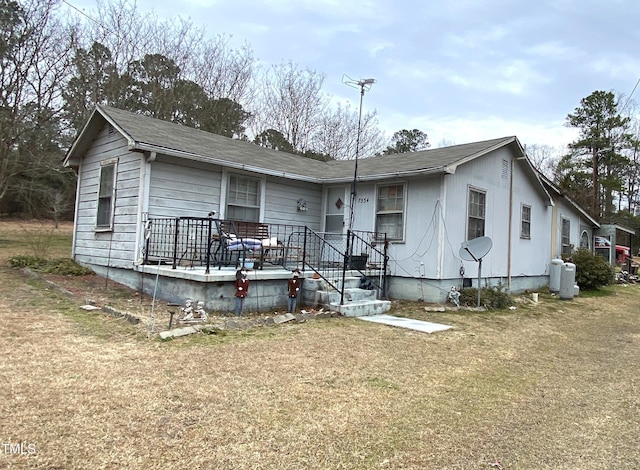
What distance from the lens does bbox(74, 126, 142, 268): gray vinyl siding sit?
861 cm

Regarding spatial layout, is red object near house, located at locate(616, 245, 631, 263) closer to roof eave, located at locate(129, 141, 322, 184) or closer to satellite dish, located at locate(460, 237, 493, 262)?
satellite dish, located at locate(460, 237, 493, 262)

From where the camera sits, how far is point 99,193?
9844 millimetres

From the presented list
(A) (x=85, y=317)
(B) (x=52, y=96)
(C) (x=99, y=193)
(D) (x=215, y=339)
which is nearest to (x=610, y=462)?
(D) (x=215, y=339)

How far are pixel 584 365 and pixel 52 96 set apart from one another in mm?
18990

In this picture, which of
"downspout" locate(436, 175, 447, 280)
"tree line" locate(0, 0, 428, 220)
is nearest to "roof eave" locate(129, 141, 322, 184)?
"downspout" locate(436, 175, 447, 280)

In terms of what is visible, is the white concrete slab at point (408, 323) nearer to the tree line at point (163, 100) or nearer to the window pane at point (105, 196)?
the window pane at point (105, 196)

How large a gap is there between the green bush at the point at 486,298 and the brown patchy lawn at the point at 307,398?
2648 mm

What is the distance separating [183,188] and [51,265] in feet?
13.6

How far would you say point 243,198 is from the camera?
387 inches

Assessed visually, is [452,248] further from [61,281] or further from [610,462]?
[61,281]

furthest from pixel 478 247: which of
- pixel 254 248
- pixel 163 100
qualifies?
pixel 163 100

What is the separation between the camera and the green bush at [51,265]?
9.73m

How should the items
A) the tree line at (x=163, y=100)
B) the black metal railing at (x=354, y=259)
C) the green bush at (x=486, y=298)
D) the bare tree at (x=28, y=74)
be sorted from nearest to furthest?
the black metal railing at (x=354, y=259)
the green bush at (x=486, y=298)
the bare tree at (x=28, y=74)
the tree line at (x=163, y=100)

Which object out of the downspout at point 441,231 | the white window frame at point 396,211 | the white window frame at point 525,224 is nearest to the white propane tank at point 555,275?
the white window frame at point 525,224
